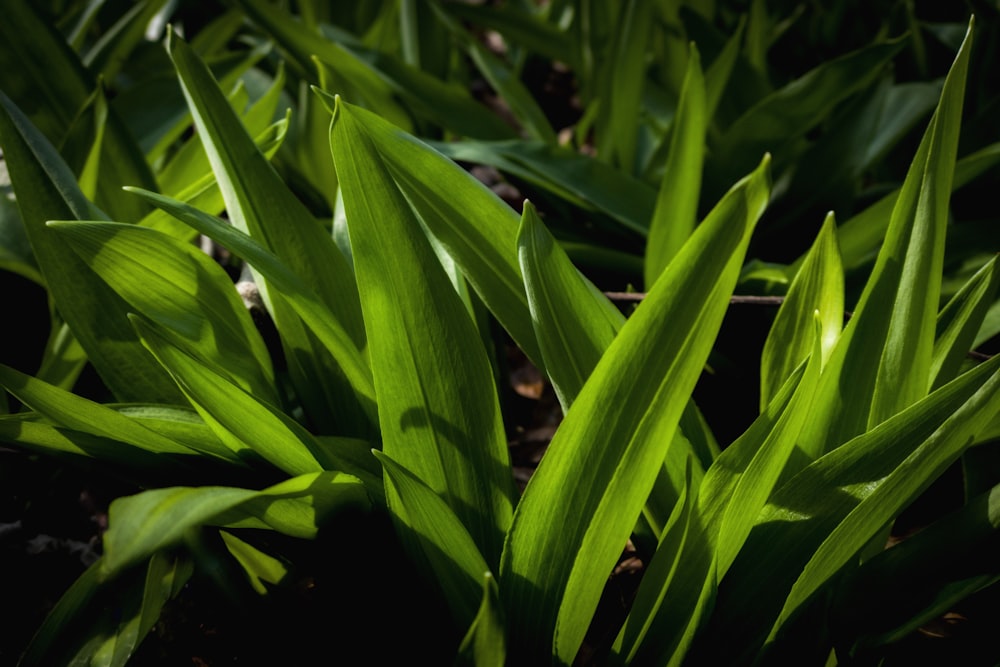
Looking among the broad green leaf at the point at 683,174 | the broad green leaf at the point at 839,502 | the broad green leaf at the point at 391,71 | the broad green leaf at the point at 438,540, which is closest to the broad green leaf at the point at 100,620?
the broad green leaf at the point at 438,540

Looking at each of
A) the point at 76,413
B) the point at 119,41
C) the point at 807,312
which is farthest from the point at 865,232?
the point at 119,41

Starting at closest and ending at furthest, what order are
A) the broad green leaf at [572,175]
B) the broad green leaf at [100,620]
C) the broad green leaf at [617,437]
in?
1. the broad green leaf at [617,437]
2. the broad green leaf at [100,620]
3. the broad green leaf at [572,175]

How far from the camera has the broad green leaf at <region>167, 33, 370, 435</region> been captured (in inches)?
31.3

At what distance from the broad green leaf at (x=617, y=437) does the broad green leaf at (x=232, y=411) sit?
7.8 inches

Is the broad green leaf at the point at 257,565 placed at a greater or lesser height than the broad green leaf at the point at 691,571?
lesser

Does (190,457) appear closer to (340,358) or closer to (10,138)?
(340,358)

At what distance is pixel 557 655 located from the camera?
673 mm

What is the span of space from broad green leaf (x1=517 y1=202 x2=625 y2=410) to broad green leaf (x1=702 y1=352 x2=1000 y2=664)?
0.20m

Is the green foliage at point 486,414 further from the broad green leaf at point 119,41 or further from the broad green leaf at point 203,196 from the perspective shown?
the broad green leaf at point 119,41

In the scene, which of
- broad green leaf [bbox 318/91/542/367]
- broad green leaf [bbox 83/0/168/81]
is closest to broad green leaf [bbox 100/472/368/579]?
broad green leaf [bbox 318/91/542/367]

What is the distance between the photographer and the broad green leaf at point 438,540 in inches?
24.1

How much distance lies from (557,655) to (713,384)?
1.66 feet

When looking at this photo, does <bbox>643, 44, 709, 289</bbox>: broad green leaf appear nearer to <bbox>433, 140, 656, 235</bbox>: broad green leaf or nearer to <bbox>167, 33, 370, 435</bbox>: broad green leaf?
<bbox>433, 140, 656, 235</bbox>: broad green leaf

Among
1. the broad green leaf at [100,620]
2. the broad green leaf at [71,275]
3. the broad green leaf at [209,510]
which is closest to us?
the broad green leaf at [209,510]
